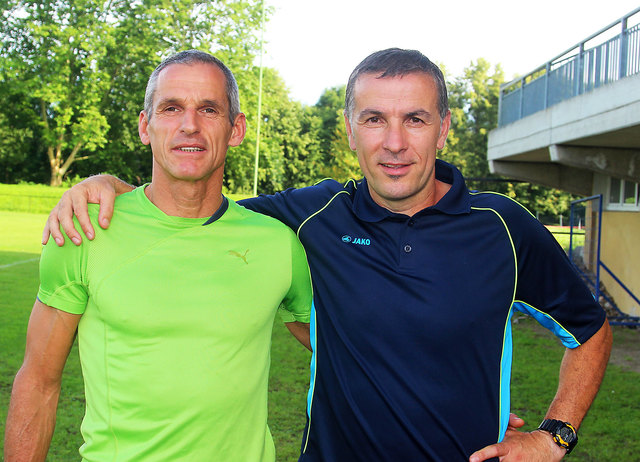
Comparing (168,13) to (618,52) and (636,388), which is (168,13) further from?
(636,388)

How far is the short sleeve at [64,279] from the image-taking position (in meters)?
2.27

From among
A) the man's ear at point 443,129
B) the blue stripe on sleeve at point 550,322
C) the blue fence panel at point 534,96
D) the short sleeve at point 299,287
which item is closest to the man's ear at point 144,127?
the short sleeve at point 299,287

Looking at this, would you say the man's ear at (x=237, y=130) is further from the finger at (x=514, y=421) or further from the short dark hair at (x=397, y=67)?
the finger at (x=514, y=421)

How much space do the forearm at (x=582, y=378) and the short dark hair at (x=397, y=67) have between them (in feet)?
3.76

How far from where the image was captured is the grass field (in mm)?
5840

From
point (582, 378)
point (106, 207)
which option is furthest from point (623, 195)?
point (106, 207)

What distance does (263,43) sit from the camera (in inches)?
1577

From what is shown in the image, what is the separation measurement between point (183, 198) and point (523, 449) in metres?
1.67

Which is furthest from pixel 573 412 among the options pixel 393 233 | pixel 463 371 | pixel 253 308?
pixel 253 308

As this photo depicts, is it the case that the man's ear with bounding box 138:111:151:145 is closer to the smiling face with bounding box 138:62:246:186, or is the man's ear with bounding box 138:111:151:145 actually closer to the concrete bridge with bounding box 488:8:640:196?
the smiling face with bounding box 138:62:246:186

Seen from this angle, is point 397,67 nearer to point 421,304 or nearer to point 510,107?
point 421,304

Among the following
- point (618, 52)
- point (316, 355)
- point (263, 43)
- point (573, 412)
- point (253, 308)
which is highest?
point (263, 43)

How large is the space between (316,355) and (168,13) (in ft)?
139

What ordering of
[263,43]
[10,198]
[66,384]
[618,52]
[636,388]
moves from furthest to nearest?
[263,43] → [10,198] → [618,52] → [636,388] → [66,384]
